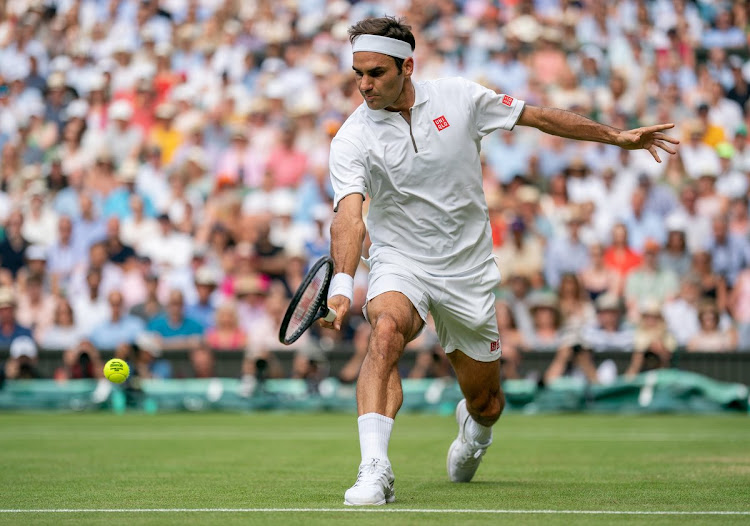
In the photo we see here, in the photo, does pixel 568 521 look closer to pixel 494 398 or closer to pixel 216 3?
pixel 494 398

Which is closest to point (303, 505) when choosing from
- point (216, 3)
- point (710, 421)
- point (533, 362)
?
point (710, 421)

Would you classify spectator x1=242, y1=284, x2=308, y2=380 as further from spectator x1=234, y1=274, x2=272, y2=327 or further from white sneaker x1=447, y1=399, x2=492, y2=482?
white sneaker x1=447, y1=399, x2=492, y2=482

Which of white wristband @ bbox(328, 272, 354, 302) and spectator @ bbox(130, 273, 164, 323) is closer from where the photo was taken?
white wristband @ bbox(328, 272, 354, 302)

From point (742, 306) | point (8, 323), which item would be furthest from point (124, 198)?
point (742, 306)

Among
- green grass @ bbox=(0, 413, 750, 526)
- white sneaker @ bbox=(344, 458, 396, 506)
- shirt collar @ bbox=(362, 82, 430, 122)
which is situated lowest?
green grass @ bbox=(0, 413, 750, 526)

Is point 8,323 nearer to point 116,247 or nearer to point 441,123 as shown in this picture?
point 116,247

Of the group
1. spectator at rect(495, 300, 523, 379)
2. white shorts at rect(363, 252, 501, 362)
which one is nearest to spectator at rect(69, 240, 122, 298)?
spectator at rect(495, 300, 523, 379)

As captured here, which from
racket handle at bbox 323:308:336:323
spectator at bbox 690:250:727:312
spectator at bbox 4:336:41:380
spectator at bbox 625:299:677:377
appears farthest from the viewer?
spectator at bbox 4:336:41:380

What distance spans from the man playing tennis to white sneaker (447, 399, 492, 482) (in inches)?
17.4

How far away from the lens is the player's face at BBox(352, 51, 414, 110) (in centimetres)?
662

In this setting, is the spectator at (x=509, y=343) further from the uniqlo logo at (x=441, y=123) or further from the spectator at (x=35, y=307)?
the uniqlo logo at (x=441, y=123)

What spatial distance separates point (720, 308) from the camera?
15.6m

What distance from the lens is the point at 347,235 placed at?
247 inches

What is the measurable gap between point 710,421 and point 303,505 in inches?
327
